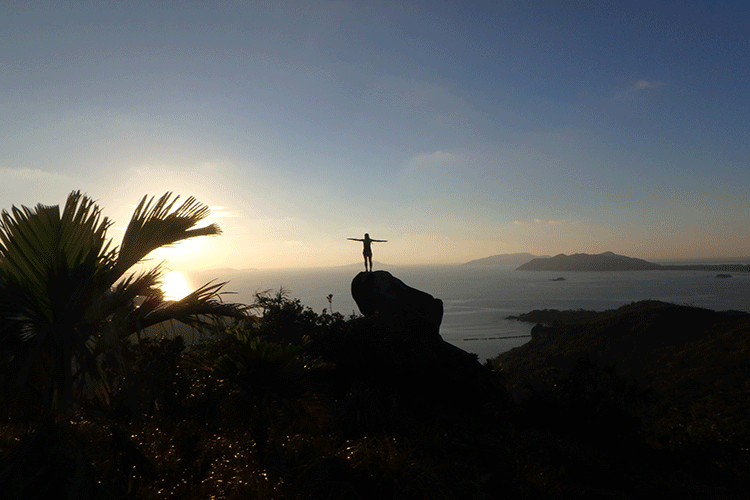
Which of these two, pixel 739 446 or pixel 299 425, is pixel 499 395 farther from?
pixel 299 425

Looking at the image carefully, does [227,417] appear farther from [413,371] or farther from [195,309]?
[413,371]

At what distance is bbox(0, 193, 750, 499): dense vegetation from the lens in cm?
376

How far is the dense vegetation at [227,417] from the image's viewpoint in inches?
148

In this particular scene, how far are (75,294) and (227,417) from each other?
3601mm

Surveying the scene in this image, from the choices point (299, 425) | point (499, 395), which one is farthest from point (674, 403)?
point (299, 425)

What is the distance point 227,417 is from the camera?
6582 mm

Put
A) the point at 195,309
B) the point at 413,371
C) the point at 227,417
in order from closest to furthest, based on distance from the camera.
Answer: the point at 195,309 < the point at 227,417 < the point at 413,371

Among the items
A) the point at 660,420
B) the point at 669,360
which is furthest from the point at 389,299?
the point at 669,360

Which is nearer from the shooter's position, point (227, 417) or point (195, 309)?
point (195, 309)

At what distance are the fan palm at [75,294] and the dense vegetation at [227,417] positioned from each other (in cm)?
2

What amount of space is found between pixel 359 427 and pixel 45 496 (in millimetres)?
4773

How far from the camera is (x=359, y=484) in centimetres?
493

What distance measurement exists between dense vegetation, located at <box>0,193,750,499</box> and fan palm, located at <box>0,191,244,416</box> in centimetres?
2

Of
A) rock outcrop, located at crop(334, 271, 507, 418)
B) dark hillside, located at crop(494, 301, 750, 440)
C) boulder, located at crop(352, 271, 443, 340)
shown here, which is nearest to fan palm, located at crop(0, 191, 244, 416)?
rock outcrop, located at crop(334, 271, 507, 418)
